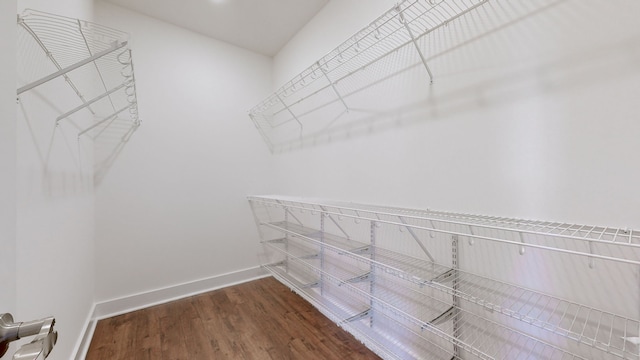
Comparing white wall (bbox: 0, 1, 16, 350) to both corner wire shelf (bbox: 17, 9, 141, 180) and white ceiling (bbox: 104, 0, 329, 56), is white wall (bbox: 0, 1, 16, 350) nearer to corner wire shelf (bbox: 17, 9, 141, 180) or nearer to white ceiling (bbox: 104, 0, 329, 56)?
corner wire shelf (bbox: 17, 9, 141, 180)

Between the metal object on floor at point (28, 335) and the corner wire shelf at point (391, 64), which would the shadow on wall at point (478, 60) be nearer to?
the corner wire shelf at point (391, 64)

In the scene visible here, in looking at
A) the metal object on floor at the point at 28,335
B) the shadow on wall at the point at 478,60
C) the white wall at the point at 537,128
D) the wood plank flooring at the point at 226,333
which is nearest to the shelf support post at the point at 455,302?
the white wall at the point at 537,128

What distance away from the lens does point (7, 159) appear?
379 millimetres

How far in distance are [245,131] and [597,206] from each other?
2.66 m

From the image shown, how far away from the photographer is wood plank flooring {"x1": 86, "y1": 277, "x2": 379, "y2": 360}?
1568 millimetres

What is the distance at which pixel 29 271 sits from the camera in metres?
0.90

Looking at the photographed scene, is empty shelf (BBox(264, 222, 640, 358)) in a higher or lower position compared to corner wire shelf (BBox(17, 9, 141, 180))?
lower

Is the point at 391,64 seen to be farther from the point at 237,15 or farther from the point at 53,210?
the point at 53,210

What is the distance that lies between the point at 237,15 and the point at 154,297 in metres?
2.62

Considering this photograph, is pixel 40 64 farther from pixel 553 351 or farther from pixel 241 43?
pixel 553 351

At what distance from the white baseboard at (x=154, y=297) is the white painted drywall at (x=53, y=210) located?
0.43ft

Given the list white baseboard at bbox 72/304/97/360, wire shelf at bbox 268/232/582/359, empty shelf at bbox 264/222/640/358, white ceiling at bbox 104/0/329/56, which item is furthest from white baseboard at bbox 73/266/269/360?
white ceiling at bbox 104/0/329/56

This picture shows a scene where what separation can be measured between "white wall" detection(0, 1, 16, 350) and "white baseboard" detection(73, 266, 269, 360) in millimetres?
1710

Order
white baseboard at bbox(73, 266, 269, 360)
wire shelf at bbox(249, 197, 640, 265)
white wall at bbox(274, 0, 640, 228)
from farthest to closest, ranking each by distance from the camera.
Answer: white baseboard at bbox(73, 266, 269, 360)
white wall at bbox(274, 0, 640, 228)
wire shelf at bbox(249, 197, 640, 265)
